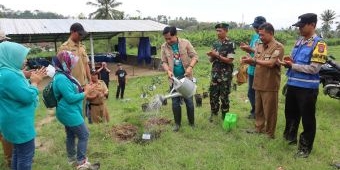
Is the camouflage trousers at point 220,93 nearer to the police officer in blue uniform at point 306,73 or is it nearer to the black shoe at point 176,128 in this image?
the black shoe at point 176,128

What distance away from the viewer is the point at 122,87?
37.9ft

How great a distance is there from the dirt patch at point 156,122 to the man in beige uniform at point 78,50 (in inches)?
48.8

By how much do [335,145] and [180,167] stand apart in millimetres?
2384

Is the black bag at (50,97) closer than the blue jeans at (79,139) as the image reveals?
Yes

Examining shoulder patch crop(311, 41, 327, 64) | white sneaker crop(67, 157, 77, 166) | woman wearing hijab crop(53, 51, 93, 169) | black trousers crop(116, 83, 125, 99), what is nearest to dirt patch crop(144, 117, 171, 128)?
white sneaker crop(67, 157, 77, 166)

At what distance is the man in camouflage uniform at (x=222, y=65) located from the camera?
5527 mm

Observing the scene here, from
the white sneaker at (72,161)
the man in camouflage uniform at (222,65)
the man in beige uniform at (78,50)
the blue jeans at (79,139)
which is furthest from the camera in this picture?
the man in camouflage uniform at (222,65)

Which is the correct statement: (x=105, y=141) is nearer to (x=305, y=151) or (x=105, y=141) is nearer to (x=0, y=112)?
(x=0, y=112)

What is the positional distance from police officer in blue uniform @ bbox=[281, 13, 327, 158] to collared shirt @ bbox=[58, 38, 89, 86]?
121 inches

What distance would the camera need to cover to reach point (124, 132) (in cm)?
538

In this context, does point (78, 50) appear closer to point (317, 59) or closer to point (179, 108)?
point (179, 108)

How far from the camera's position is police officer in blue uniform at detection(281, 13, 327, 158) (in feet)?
13.7

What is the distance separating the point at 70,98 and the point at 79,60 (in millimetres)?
1892

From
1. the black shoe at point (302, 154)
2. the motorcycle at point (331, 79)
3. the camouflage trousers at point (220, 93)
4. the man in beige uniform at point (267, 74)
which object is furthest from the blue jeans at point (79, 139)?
the motorcycle at point (331, 79)
